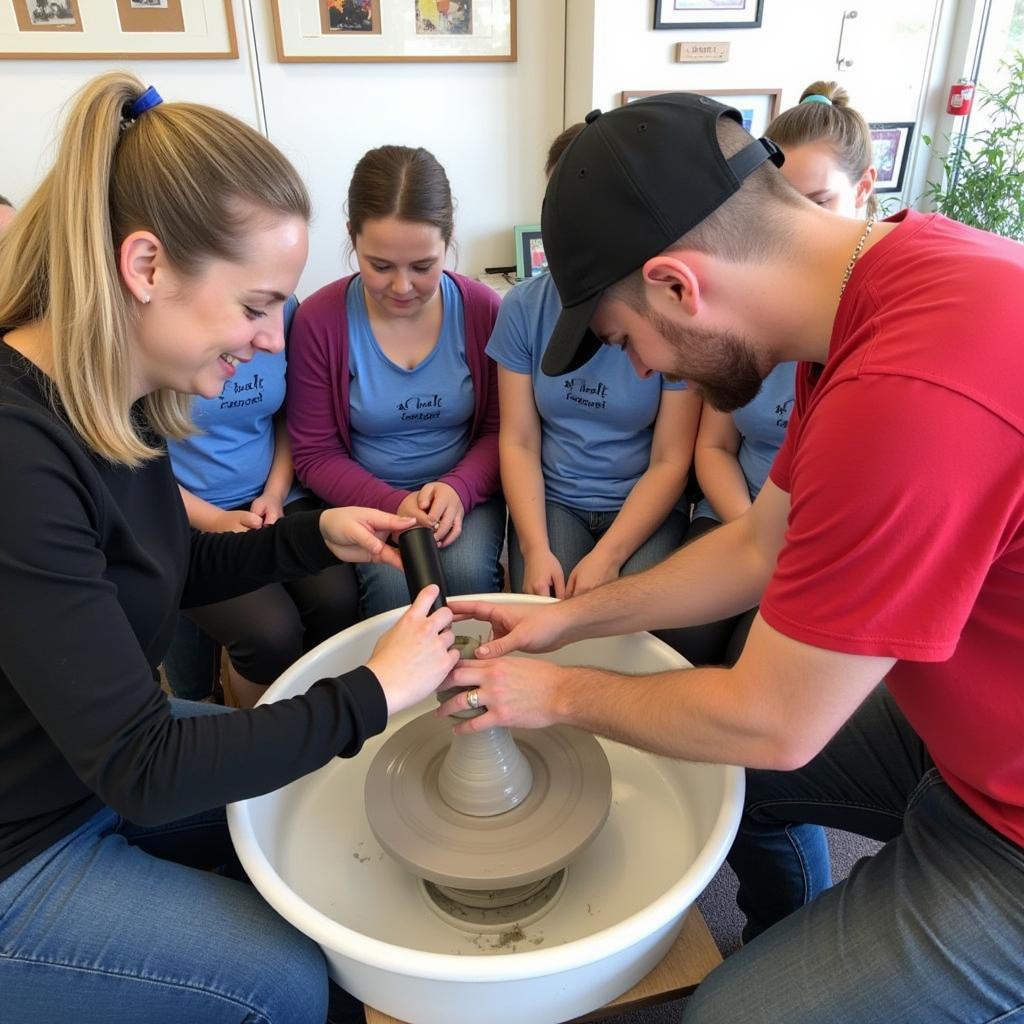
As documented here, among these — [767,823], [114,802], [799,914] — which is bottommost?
[767,823]

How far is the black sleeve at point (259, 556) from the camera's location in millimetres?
1199

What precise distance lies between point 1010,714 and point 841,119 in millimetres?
1140

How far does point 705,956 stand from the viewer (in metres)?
0.92

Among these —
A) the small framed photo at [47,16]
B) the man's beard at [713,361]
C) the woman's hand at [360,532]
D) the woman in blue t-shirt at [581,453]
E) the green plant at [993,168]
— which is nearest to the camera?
the man's beard at [713,361]

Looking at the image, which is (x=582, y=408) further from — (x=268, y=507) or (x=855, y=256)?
(x=855, y=256)

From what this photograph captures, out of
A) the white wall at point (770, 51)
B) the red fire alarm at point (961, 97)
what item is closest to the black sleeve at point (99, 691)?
the white wall at point (770, 51)

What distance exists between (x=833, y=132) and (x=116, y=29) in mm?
1920

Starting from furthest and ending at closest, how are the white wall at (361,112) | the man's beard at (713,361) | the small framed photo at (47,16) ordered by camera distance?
1. the white wall at (361,112)
2. the small framed photo at (47,16)
3. the man's beard at (713,361)

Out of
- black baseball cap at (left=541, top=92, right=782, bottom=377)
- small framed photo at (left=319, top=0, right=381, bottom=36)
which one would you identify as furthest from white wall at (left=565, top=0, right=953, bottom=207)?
black baseball cap at (left=541, top=92, right=782, bottom=377)

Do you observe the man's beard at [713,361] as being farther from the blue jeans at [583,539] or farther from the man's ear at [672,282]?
the blue jeans at [583,539]

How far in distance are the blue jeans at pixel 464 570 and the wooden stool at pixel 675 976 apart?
0.72 meters

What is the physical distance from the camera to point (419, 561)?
1.04m

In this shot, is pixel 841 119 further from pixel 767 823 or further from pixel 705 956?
pixel 705 956

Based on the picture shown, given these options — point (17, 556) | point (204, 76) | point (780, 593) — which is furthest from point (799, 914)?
point (204, 76)
